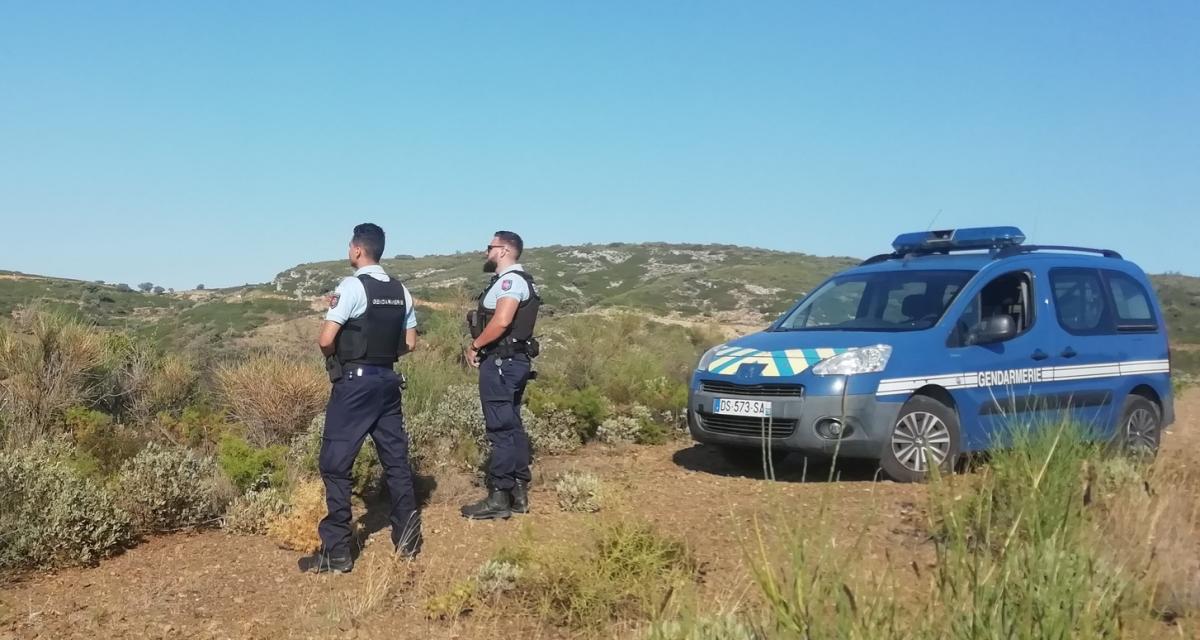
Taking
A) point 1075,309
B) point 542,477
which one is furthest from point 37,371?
point 1075,309

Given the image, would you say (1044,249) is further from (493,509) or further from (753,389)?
(493,509)

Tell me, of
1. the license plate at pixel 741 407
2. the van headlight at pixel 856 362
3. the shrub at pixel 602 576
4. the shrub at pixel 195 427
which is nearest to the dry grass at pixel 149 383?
the shrub at pixel 195 427

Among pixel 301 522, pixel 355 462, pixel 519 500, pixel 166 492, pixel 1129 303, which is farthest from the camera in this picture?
pixel 1129 303

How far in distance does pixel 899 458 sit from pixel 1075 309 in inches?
86.5

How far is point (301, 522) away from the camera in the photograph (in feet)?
18.9

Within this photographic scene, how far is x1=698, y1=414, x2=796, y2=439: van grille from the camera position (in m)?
6.87

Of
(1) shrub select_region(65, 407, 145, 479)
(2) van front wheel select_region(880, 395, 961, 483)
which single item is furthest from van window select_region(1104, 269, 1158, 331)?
(1) shrub select_region(65, 407, 145, 479)

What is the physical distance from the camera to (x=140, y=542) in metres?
5.74

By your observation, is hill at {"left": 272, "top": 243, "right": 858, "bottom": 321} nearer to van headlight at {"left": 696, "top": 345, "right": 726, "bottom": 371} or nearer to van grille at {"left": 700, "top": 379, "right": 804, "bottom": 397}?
van headlight at {"left": 696, "top": 345, "right": 726, "bottom": 371}

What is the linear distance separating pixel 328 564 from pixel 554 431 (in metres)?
3.77

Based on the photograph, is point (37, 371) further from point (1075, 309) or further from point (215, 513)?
point (1075, 309)

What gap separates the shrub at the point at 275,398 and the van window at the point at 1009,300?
5567 mm

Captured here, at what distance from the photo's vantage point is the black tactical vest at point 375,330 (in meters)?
5.26

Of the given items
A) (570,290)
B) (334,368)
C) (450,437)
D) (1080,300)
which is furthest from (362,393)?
(570,290)
